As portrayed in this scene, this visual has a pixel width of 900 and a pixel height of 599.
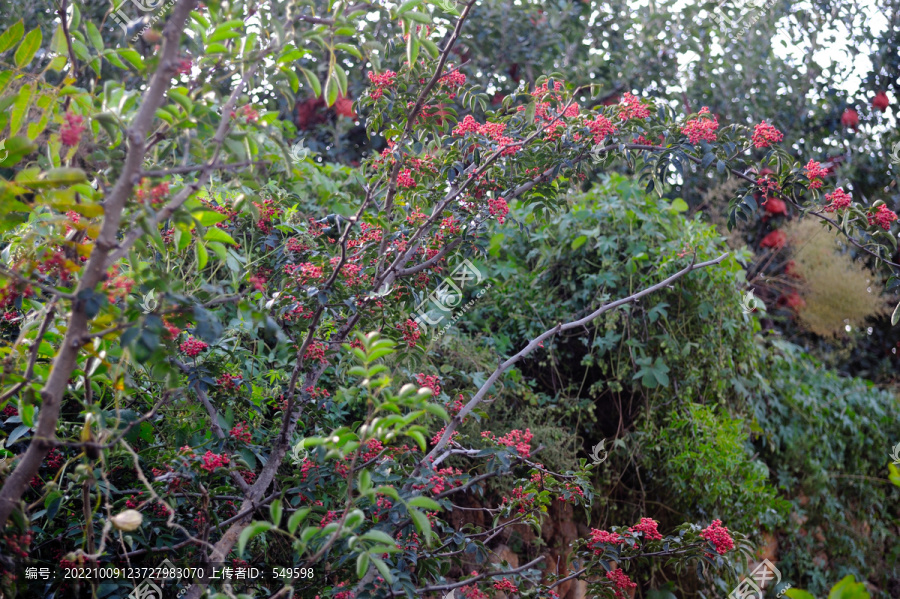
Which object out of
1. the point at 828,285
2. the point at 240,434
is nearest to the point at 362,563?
the point at 240,434

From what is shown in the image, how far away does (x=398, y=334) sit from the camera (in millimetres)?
1751

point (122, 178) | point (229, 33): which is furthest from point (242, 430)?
point (229, 33)

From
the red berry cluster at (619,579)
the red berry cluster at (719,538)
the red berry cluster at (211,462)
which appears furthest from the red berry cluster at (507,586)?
the red berry cluster at (211,462)

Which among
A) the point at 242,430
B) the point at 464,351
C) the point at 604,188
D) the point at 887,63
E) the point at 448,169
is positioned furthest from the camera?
the point at 887,63

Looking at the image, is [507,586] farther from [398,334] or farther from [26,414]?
[26,414]

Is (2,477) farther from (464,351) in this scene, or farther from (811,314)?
(811,314)

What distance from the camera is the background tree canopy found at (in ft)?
3.82

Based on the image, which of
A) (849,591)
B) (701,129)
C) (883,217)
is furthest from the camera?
(701,129)

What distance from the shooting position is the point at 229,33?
44.0 inches

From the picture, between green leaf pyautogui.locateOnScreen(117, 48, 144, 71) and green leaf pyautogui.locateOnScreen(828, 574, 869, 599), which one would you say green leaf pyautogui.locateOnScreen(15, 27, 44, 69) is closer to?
green leaf pyautogui.locateOnScreen(117, 48, 144, 71)

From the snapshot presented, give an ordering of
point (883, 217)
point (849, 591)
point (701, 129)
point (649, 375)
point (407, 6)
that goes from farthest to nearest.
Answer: point (649, 375) < point (701, 129) < point (883, 217) < point (407, 6) < point (849, 591)

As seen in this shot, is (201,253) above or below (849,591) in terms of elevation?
above

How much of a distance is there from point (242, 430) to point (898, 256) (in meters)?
5.52

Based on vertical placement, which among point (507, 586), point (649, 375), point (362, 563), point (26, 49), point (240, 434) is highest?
point (26, 49)
